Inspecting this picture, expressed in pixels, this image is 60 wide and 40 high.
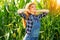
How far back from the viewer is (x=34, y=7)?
45.8 inches

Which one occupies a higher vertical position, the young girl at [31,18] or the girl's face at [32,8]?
the girl's face at [32,8]

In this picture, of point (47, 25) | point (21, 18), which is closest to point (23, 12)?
point (21, 18)

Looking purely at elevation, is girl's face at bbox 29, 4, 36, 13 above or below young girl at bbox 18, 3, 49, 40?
above

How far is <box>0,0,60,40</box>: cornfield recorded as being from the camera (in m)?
1.17

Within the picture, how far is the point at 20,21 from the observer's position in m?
1.17

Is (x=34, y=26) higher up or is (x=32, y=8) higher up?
(x=32, y=8)

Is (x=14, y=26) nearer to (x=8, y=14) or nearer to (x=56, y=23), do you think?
(x=8, y=14)

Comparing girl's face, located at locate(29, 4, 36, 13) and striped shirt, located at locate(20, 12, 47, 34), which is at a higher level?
girl's face, located at locate(29, 4, 36, 13)

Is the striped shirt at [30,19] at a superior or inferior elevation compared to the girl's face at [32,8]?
inferior

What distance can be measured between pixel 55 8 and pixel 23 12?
22cm

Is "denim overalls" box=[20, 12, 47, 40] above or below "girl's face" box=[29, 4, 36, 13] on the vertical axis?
below

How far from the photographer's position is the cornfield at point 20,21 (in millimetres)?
1167

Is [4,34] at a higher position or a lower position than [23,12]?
lower

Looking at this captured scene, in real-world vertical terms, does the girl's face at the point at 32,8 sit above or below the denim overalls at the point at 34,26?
above
